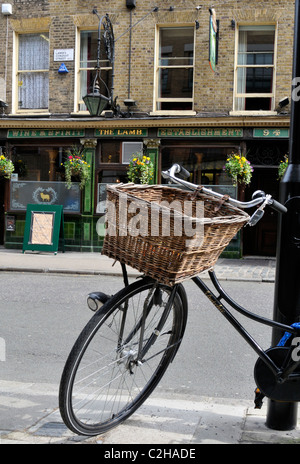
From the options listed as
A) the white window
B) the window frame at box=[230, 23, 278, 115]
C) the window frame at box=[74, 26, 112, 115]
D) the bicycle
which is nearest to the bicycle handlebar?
the bicycle

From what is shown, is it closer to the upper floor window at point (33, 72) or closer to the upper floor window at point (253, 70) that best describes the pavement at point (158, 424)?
the upper floor window at point (253, 70)

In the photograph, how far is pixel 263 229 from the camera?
558 inches

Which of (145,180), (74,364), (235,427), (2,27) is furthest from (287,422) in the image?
(2,27)

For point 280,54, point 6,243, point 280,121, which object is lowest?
point 6,243

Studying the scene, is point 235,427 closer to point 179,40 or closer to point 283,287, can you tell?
point 283,287

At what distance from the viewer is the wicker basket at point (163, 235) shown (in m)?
2.41

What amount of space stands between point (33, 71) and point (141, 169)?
4.73m

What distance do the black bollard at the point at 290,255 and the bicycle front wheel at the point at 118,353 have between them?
61 centimetres

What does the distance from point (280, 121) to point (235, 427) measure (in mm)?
11094

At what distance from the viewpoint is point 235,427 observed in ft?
9.87

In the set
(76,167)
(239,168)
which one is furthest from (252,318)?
(76,167)

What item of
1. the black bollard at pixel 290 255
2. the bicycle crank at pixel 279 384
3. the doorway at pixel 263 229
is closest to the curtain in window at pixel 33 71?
the doorway at pixel 263 229

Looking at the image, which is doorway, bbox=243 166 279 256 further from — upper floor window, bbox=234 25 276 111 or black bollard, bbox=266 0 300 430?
black bollard, bbox=266 0 300 430

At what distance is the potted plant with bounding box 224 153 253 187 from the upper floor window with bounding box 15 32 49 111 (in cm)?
578
